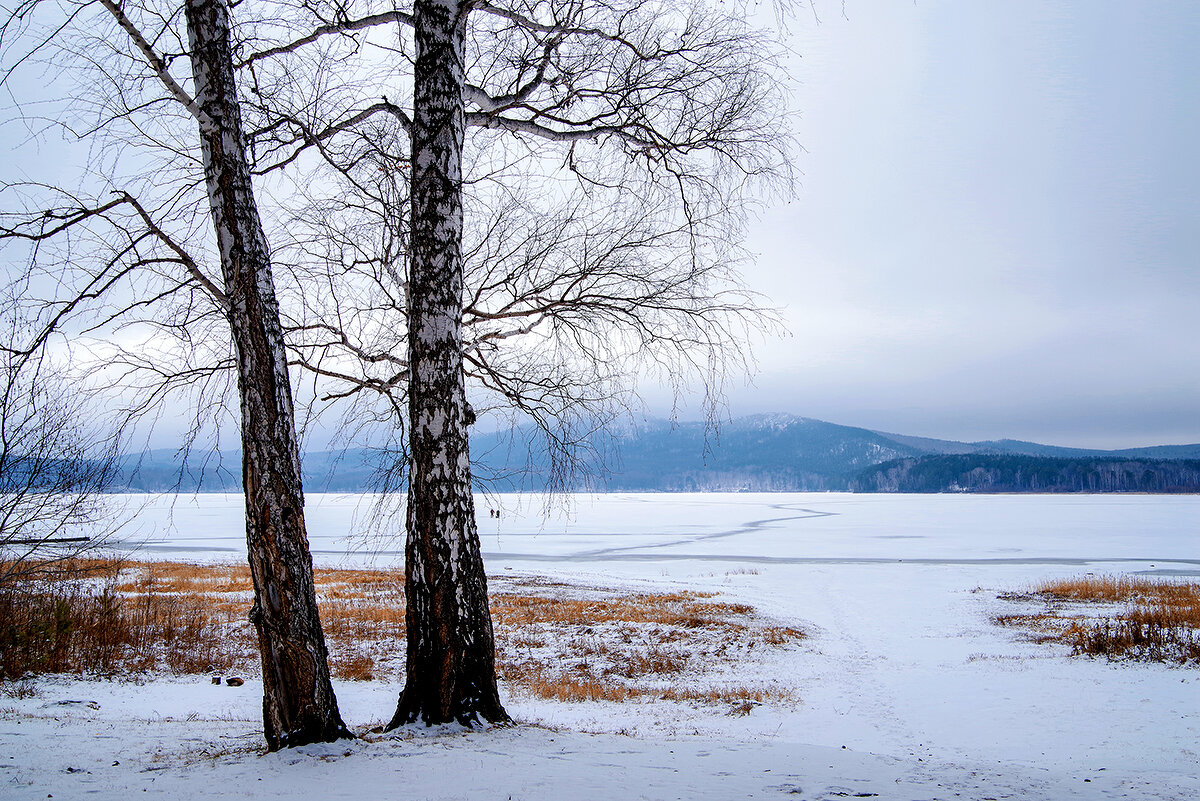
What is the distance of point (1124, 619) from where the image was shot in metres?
16.8

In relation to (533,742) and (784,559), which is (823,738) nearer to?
(533,742)

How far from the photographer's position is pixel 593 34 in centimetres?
696

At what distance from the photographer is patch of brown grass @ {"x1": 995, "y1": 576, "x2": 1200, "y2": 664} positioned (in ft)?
42.5

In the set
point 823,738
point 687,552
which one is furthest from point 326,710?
point 687,552

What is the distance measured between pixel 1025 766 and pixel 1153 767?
1257 mm

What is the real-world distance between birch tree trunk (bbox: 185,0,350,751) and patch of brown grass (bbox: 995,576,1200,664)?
13304mm

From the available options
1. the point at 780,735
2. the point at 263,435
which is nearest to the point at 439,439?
the point at 263,435

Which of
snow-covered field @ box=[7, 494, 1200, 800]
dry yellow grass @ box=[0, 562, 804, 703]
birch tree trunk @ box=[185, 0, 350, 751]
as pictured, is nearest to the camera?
snow-covered field @ box=[7, 494, 1200, 800]

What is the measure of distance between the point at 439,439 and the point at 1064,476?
194 metres

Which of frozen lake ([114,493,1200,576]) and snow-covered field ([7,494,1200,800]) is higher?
snow-covered field ([7,494,1200,800])

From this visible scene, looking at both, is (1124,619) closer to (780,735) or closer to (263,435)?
(780,735)

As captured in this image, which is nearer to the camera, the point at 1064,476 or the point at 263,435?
the point at 263,435

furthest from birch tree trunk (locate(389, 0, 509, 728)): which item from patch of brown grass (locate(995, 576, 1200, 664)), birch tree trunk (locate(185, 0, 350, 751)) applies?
patch of brown grass (locate(995, 576, 1200, 664))

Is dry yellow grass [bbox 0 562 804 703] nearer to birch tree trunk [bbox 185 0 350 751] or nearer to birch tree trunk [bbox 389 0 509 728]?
birch tree trunk [bbox 389 0 509 728]
